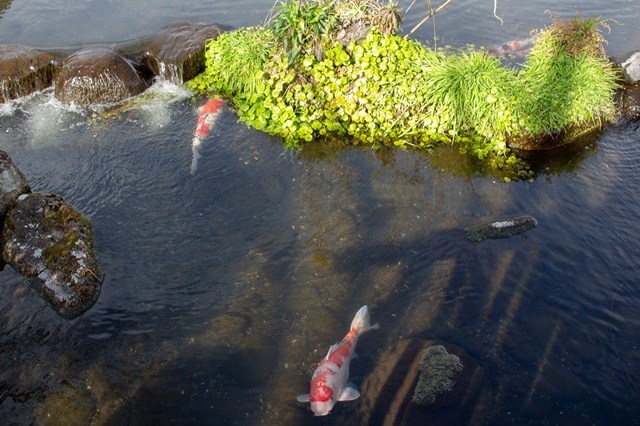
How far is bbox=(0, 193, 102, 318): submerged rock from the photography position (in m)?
6.57

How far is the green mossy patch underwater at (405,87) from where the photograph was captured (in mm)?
9328

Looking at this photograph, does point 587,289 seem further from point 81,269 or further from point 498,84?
point 81,269

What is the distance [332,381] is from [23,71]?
412 inches

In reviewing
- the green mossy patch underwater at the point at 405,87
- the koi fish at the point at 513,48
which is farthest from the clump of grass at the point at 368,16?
the koi fish at the point at 513,48

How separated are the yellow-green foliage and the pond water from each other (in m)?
0.53

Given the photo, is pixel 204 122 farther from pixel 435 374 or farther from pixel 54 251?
pixel 435 374

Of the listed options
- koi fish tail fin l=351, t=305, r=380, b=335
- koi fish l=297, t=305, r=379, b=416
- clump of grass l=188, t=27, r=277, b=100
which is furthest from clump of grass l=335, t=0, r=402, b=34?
koi fish l=297, t=305, r=379, b=416

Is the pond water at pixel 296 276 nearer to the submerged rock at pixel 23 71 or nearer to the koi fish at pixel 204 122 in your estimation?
the koi fish at pixel 204 122

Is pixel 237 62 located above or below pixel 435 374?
above

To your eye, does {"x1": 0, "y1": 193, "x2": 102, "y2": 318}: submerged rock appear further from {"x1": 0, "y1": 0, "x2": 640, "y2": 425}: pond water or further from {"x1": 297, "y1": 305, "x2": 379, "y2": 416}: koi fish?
{"x1": 297, "y1": 305, "x2": 379, "y2": 416}: koi fish

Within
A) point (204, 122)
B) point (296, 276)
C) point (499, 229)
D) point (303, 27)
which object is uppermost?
point (303, 27)

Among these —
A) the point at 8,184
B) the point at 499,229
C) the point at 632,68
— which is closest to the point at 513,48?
the point at 632,68

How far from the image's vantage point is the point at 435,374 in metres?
5.72

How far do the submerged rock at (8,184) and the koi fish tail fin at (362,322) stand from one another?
5714 mm
